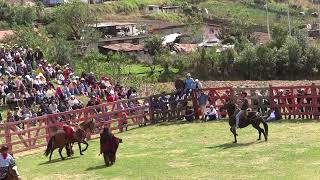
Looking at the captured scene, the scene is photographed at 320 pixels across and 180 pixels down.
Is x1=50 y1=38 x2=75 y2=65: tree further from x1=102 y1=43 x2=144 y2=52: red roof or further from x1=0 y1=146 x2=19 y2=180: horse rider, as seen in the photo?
x1=0 y1=146 x2=19 y2=180: horse rider

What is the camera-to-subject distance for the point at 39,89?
30.0 metres

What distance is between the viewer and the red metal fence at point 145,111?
78.4 ft

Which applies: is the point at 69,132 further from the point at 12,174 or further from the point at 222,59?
the point at 222,59

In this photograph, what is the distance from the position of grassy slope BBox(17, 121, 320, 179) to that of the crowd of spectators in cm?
376

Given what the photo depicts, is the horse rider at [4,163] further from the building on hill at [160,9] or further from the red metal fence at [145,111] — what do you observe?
the building on hill at [160,9]

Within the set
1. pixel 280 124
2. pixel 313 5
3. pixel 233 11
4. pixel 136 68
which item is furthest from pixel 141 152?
pixel 313 5

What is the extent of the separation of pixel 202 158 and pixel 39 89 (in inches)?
520

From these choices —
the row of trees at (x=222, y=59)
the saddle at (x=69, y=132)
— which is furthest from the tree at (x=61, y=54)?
the saddle at (x=69, y=132)

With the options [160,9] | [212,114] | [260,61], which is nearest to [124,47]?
[260,61]

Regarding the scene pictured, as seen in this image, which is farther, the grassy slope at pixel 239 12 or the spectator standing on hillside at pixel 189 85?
the grassy slope at pixel 239 12

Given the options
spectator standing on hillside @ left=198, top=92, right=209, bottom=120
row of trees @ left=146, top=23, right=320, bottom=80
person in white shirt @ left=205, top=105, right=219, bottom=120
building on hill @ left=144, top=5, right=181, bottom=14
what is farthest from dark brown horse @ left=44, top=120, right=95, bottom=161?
building on hill @ left=144, top=5, right=181, bottom=14

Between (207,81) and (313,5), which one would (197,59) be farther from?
(313,5)

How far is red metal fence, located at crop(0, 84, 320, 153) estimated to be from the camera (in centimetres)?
2389

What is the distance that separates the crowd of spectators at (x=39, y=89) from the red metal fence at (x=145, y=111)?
1.16 metres
